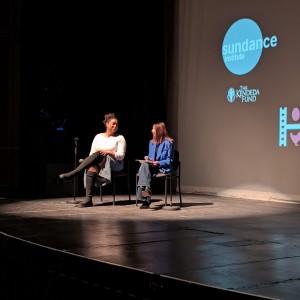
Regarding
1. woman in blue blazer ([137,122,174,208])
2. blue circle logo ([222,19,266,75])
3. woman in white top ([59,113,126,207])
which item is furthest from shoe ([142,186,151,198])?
blue circle logo ([222,19,266,75])

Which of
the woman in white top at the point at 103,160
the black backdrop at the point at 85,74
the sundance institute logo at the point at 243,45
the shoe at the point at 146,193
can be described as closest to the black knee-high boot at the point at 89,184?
the woman in white top at the point at 103,160

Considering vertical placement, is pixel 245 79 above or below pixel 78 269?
above

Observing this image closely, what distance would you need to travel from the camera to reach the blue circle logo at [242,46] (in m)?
8.60

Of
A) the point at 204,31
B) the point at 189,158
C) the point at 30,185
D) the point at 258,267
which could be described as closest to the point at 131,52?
the point at 204,31

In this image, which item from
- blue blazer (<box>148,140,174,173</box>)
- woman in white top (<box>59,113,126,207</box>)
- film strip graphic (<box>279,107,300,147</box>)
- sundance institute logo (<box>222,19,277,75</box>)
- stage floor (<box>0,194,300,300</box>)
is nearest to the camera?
stage floor (<box>0,194,300,300</box>)

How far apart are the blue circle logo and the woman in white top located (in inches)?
92.2

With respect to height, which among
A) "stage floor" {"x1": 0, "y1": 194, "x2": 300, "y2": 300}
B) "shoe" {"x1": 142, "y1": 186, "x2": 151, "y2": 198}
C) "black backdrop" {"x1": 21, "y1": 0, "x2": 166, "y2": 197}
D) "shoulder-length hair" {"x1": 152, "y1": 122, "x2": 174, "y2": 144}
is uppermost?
"black backdrop" {"x1": 21, "y1": 0, "x2": 166, "y2": 197}

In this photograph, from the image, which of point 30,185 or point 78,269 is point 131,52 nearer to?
point 30,185

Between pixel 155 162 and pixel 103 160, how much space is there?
2.16 ft

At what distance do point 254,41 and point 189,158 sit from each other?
2.13 metres

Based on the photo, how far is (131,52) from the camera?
10.2 metres

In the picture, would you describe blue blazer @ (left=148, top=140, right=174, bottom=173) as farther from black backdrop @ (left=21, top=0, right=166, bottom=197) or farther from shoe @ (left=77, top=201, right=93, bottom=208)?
black backdrop @ (left=21, top=0, right=166, bottom=197)

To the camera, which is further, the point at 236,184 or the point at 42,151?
the point at 42,151

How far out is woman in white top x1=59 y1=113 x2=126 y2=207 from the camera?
729cm
